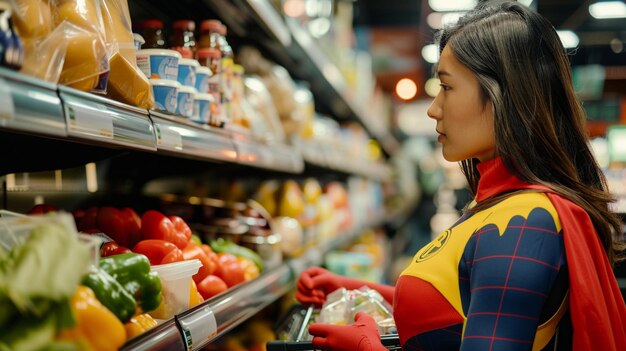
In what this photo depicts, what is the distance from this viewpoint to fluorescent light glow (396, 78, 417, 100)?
1123cm

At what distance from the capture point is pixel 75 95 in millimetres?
1124

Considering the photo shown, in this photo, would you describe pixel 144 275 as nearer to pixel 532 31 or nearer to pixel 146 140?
pixel 146 140

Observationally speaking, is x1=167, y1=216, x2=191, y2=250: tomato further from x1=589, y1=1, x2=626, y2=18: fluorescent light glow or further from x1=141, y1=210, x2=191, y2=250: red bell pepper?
x1=589, y1=1, x2=626, y2=18: fluorescent light glow

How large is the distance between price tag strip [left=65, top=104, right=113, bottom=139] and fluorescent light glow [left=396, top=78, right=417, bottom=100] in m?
10.2

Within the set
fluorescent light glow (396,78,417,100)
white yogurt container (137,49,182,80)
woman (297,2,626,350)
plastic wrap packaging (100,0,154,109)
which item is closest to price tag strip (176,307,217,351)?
woman (297,2,626,350)

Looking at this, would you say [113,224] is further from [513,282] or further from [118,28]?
[513,282]

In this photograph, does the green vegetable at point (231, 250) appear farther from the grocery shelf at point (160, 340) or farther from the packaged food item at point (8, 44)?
the packaged food item at point (8, 44)

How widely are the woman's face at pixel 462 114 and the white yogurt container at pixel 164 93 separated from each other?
2.11 feet

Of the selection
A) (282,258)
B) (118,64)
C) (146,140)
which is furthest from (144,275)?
(282,258)

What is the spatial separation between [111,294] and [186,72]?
34.4 inches

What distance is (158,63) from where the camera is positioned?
1.67 meters

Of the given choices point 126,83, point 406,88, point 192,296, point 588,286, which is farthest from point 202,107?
point 406,88

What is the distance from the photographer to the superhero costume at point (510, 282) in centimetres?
120

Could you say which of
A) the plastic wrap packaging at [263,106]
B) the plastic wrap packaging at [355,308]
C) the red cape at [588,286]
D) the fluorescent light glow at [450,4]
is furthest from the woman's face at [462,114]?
the fluorescent light glow at [450,4]
